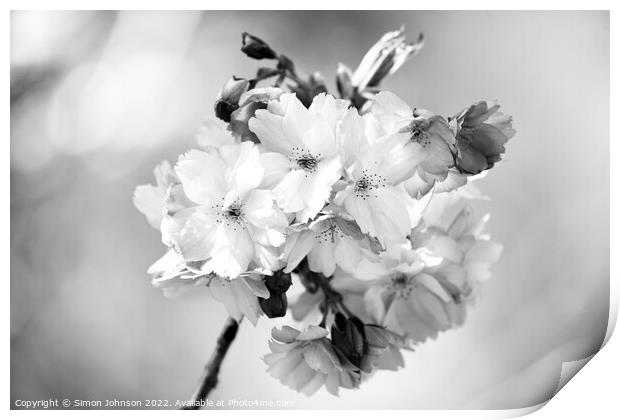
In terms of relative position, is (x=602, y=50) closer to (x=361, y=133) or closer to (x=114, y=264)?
(x=361, y=133)

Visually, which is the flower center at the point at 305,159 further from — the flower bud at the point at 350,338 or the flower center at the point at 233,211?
the flower bud at the point at 350,338

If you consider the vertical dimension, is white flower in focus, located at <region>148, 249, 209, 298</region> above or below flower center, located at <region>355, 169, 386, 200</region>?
below

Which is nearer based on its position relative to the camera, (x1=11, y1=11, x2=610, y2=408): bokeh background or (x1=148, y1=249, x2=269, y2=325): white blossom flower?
(x1=148, y1=249, x2=269, y2=325): white blossom flower

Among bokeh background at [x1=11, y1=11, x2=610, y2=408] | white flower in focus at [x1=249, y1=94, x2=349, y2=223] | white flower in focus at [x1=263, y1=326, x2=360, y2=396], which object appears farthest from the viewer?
bokeh background at [x1=11, y1=11, x2=610, y2=408]

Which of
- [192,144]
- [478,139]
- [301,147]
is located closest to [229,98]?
[301,147]

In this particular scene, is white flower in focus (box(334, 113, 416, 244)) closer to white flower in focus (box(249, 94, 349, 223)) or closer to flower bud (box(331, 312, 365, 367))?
white flower in focus (box(249, 94, 349, 223))

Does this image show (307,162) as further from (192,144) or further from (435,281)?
(192,144)

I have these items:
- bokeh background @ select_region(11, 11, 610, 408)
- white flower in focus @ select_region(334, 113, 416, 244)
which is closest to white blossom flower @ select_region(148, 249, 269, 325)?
white flower in focus @ select_region(334, 113, 416, 244)
